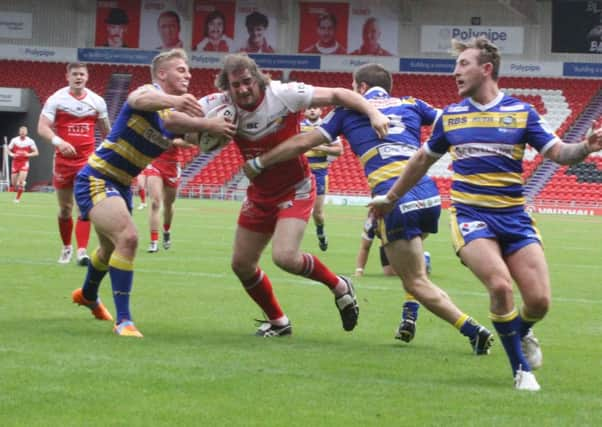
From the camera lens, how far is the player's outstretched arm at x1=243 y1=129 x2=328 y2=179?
8.44 meters

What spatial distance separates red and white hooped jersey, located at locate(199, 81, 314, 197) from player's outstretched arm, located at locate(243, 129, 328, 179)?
187 millimetres

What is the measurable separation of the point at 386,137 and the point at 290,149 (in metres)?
0.78

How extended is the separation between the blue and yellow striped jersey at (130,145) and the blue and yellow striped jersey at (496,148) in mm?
2713

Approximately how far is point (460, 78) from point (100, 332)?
355cm

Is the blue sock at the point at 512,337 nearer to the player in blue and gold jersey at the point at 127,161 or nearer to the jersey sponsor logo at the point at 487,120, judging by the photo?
the jersey sponsor logo at the point at 487,120

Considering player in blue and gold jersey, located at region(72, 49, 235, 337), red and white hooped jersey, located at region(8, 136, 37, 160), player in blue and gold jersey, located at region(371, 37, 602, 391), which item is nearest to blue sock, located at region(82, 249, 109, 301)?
player in blue and gold jersey, located at region(72, 49, 235, 337)

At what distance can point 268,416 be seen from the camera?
5.81m

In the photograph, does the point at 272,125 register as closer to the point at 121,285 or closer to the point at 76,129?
the point at 121,285

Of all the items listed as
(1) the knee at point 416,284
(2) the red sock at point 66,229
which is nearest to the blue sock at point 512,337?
(1) the knee at point 416,284

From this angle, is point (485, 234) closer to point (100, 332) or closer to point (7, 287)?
point (100, 332)

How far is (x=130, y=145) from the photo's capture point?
912cm

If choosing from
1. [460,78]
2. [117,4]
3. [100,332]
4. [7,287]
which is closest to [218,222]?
[7,287]

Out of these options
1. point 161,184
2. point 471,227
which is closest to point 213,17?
point 161,184

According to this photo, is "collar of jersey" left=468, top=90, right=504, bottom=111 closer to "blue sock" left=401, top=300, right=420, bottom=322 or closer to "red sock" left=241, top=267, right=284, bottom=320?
"blue sock" left=401, top=300, right=420, bottom=322
